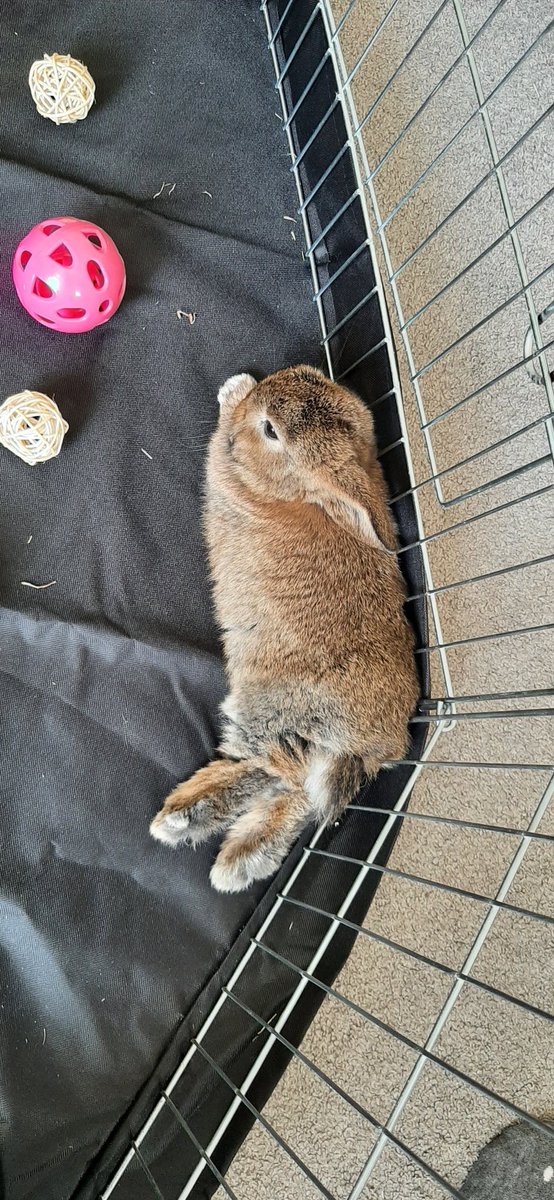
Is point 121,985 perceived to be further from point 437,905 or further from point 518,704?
point 518,704

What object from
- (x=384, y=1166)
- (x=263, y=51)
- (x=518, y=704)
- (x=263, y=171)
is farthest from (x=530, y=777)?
(x=263, y=51)

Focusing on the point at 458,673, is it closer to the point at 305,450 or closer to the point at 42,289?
the point at 305,450

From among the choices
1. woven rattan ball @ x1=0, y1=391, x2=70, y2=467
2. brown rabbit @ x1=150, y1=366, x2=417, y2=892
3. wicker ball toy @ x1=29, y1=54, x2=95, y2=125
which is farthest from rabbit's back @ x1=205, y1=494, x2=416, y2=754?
wicker ball toy @ x1=29, y1=54, x2=95, y2=125

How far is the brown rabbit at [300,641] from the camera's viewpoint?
1.72 m

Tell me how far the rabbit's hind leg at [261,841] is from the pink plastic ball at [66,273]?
1117 millimetres

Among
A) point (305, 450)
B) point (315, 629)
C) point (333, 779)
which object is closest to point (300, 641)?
point (315, 629)

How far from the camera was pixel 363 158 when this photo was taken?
1.92m

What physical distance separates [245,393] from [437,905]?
4.62 feet

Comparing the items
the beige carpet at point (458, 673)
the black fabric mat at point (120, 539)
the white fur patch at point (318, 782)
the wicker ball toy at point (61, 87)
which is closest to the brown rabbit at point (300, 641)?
the white fur patch at point (318, 782)

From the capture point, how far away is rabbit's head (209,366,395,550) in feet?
5.66

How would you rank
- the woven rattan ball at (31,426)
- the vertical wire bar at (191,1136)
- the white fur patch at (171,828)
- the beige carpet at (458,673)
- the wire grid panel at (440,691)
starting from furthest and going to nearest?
the beige carpet at (458,673), the wire grid panel at (440,691), the white fur patch at (171,828), the woven rattan ball at (31,426), the vertical wire bar at (191,1136)

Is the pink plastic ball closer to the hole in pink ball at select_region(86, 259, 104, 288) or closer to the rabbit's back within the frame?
the hole in pink ball at select_region(86, 259, 104, 288)

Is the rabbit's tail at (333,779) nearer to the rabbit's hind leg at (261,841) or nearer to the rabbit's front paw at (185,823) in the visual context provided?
the rabbit's hind leg at (261,841)

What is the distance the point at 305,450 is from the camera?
1.75 metres
